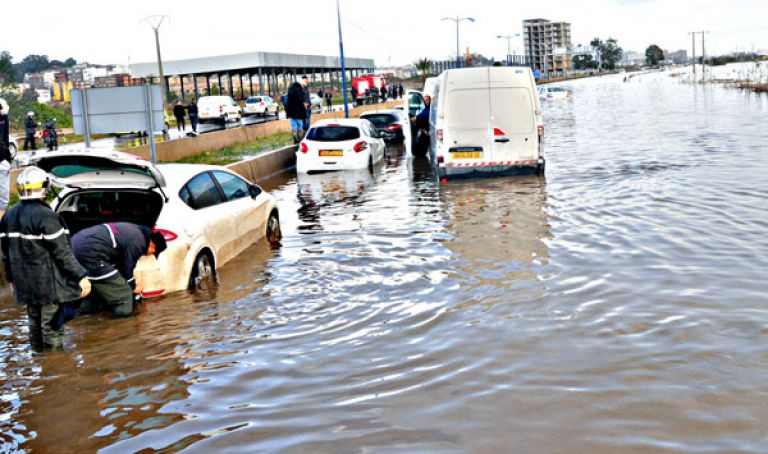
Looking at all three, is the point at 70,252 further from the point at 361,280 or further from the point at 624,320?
the point at 624,320

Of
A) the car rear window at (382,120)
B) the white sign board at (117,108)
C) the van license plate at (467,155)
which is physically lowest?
the van license plate at (467,155)

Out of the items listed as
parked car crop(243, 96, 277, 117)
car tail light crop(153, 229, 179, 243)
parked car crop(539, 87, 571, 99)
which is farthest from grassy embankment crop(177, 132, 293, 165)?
parked car crop(539, 87, 571, 99)

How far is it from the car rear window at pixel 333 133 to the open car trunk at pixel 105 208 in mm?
12288

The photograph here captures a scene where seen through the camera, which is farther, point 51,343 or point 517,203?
point 517,203

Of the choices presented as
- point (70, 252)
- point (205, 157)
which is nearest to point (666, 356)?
point (70, 252)

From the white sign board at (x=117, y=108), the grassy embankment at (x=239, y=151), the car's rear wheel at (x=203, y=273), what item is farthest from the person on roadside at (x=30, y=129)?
the car's rear wheel at (x=203, y=273)

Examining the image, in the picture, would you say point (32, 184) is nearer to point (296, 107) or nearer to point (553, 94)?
point (296, 107)

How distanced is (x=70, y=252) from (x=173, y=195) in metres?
2.32

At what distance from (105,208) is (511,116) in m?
9.55

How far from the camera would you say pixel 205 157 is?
83.7 feet

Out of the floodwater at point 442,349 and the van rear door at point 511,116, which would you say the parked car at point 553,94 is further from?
the floodwater at point 442,349

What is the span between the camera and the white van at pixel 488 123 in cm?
1689

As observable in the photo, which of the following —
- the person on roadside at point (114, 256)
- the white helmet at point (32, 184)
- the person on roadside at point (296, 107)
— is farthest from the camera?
the person on roadside at point (296, 107)

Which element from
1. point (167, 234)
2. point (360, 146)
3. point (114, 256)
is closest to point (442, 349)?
point (114, 256)
